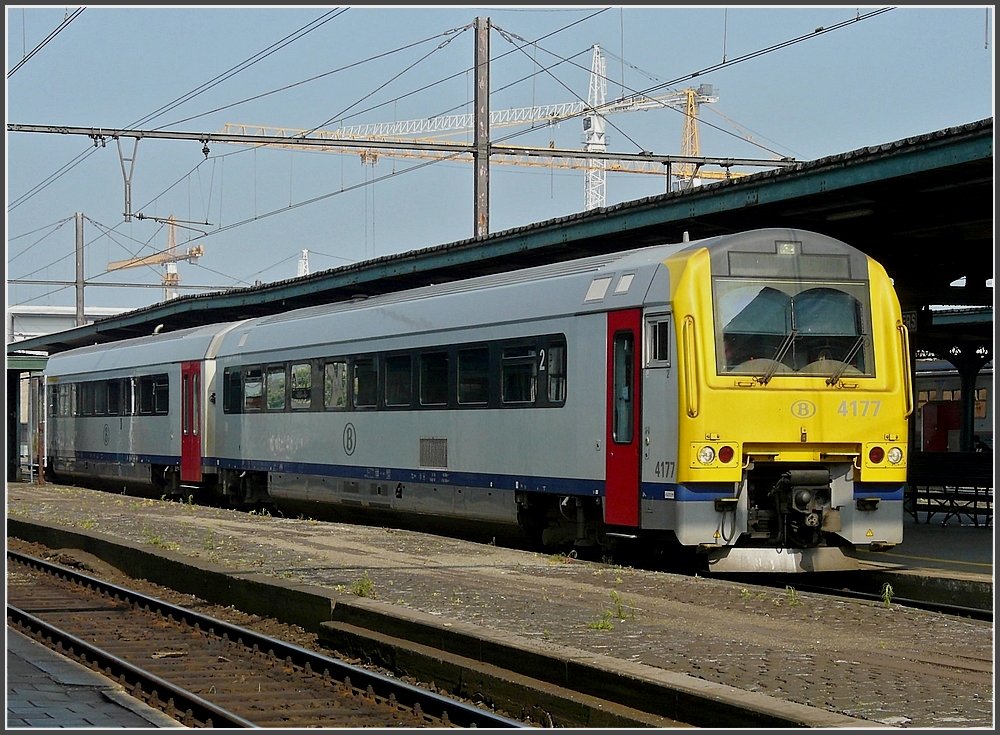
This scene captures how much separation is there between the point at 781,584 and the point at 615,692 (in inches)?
277

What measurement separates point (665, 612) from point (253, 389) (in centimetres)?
1504

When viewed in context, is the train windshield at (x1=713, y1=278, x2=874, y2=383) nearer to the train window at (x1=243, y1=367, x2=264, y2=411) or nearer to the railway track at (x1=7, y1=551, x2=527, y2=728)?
the railway track at (x1=7, y1=551, x2=527, y2=728)

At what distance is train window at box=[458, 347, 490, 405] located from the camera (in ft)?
57.3

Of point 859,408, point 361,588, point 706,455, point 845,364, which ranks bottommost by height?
point 361,588

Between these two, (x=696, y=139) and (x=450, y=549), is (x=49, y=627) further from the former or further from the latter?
(x=696, y=139)

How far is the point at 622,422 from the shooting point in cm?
1471

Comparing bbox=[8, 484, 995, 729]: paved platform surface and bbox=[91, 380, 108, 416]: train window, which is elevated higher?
bbox=[91, 380, 108, 416]: train window

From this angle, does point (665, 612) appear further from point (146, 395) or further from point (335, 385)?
point (146, 395)

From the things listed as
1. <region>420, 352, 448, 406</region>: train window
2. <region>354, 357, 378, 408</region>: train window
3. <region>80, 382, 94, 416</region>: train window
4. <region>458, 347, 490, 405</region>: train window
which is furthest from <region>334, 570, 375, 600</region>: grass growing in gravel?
<region>80, 382, 94, 416</region>: train window

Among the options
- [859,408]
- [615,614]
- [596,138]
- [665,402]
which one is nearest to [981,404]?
[596,138]

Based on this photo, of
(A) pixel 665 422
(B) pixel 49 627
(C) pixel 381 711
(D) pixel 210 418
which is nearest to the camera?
(C) pixel 381 711

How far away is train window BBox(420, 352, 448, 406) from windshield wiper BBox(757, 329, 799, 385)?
17.5 ft

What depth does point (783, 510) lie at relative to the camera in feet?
46.3

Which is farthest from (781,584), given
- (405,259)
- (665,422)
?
(405,259)
